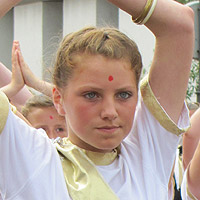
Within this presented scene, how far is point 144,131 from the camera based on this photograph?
2.04 metres

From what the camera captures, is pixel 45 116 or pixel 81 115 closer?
pixel 81 115

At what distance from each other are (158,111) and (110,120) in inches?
9.7

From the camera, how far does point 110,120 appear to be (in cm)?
182

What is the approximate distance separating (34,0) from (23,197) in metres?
11.6

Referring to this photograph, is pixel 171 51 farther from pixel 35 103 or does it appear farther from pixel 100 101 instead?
pixel 35 103

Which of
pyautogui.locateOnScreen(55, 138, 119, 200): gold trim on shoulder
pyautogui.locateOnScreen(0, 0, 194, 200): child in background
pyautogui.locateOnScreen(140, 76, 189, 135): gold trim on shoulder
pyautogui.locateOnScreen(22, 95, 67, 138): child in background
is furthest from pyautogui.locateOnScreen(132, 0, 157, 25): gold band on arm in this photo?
pyautogui.locateOnScreen(22, 95, 67, 138): child in background

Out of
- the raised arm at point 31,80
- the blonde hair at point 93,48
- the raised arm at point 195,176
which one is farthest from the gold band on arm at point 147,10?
the raised arm at point 31,80

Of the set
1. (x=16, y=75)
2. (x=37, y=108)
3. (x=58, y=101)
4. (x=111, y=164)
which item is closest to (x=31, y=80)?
(x=16, y=75)

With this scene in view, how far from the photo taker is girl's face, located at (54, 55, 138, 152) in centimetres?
183

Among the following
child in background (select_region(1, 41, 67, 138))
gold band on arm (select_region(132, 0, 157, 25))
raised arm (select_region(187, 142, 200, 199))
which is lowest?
raised arm (select_region(187, 142, 200, 199))

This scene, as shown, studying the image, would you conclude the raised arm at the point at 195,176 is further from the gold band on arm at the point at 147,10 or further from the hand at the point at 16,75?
the hand at the point at 16,75

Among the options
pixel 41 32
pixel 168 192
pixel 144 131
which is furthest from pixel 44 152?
pixel 41 32

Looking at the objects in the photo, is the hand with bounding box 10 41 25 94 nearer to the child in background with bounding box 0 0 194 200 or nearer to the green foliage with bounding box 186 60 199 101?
the child in background with bounding box 0 0 194 200

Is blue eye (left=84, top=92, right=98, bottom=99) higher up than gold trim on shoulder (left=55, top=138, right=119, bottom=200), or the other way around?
blue eye (left=84, top=92, right=98, bottom=99)
